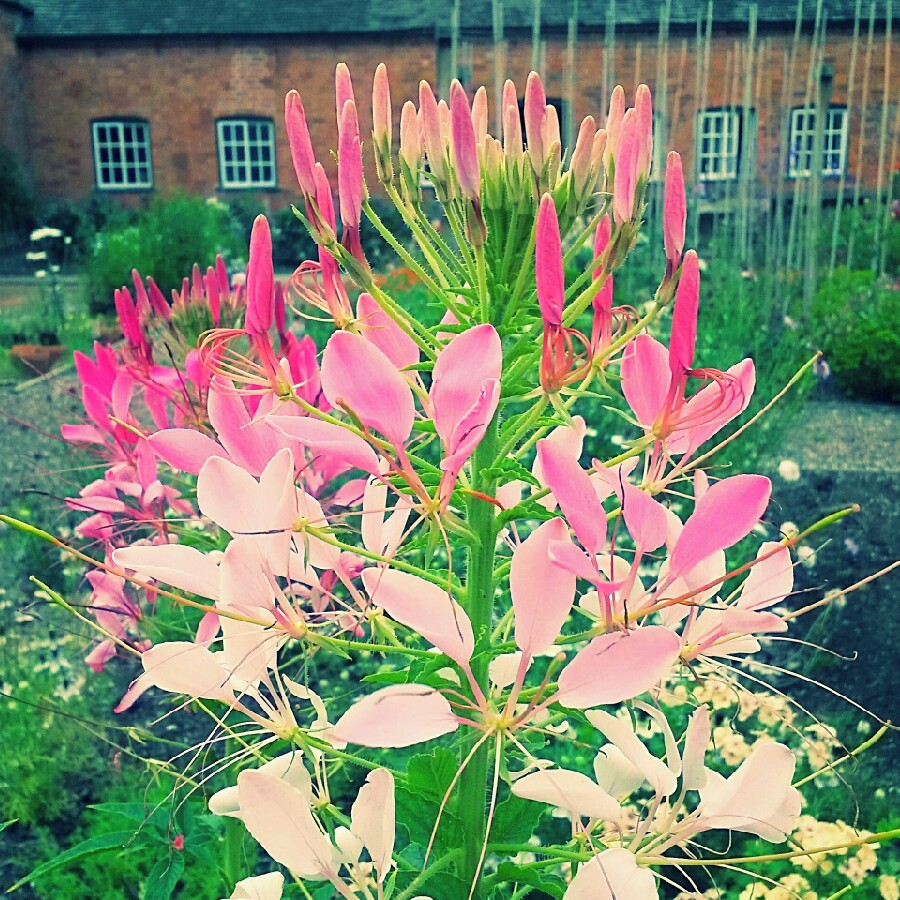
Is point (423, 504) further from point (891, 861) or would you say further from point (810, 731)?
point (810, 731)

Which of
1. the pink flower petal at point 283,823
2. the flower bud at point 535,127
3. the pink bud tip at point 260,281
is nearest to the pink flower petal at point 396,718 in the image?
the pink flower petal at point 283,823

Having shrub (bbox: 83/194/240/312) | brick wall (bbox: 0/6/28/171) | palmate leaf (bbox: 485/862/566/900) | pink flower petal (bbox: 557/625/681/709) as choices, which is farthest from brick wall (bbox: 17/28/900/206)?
pink flower petal (bbox: 557/625/681/709)

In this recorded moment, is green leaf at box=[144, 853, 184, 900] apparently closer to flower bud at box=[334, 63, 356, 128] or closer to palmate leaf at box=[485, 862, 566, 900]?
palmate leaf at box=[485, 862, 566, 900]

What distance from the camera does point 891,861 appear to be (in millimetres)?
2406

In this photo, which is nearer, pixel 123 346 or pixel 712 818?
pixel 712 818

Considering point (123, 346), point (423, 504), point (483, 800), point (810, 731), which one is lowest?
point (810, 731)

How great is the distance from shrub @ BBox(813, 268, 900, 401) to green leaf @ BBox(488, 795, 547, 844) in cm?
734

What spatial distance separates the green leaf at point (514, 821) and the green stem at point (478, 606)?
16 mm

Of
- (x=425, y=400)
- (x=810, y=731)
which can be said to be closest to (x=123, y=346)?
(x=425, y=400)

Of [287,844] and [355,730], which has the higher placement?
[355,730]

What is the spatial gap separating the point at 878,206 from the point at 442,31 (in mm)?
10321

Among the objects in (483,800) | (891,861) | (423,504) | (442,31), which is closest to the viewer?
(423,504)

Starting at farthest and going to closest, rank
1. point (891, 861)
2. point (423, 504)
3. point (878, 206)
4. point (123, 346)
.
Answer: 1. point (878, 206)
2. point (891, 861)
3. point (123, 346)
4. point (423, 504)

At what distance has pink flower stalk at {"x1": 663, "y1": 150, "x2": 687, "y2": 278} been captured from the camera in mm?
905
